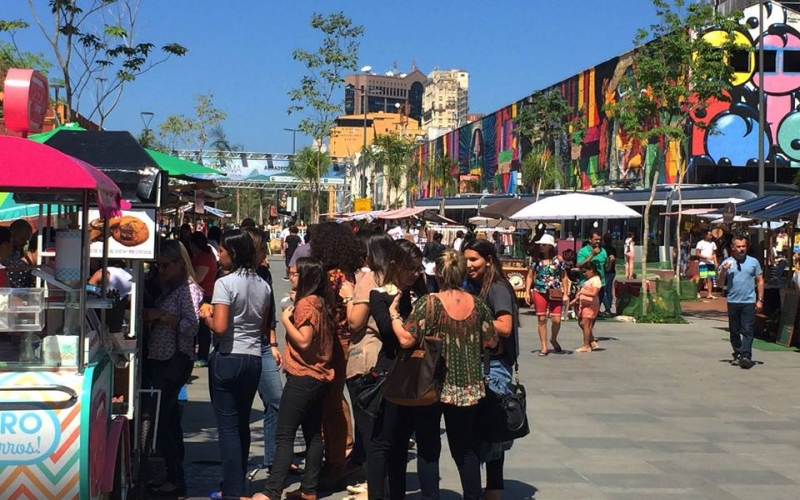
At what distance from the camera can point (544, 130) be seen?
5253 centimetres

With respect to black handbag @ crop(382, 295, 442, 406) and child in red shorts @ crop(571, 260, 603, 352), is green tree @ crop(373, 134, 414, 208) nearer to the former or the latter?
child in red shorts @ crop(571, 260, 603, 352)

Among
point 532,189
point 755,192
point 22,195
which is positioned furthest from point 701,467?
point 532,189

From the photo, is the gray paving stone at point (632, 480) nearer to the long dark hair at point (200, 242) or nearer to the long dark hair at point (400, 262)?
the long dark hair at point (400, 262)

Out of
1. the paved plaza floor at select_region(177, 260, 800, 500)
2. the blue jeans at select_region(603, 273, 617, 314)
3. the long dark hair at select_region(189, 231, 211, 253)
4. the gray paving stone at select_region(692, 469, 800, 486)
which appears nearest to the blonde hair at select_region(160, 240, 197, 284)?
the paved plaza floor at select_region(177, 260, 800, 500)

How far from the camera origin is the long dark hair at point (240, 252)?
6.61 meters

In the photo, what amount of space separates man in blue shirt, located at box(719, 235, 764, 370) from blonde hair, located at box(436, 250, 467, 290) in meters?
8.74

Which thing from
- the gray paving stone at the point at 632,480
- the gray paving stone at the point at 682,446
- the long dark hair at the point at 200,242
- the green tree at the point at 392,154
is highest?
the green tree at the point at 392,154

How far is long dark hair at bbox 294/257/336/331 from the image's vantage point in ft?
21.7

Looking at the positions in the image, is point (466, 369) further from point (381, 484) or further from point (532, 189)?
point (532, 189)

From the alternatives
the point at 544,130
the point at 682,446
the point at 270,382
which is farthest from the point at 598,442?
the point at 544,130

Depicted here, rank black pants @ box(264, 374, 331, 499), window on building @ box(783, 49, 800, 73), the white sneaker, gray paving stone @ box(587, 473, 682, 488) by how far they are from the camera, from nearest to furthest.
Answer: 1. black pants @ box(264, 374, 331, 499)
2. the white sneaker
3. gray paving stone @ box(587, 473, 682, 488)
4. window on building @ box(783, 49, 800, 73)

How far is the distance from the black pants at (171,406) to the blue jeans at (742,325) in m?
9.18

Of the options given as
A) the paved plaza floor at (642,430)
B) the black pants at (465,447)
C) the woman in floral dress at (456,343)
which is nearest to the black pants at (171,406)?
the paved plaza floor at (642,430)

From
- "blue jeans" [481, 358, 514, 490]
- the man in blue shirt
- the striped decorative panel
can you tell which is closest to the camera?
the striped decorative panel
